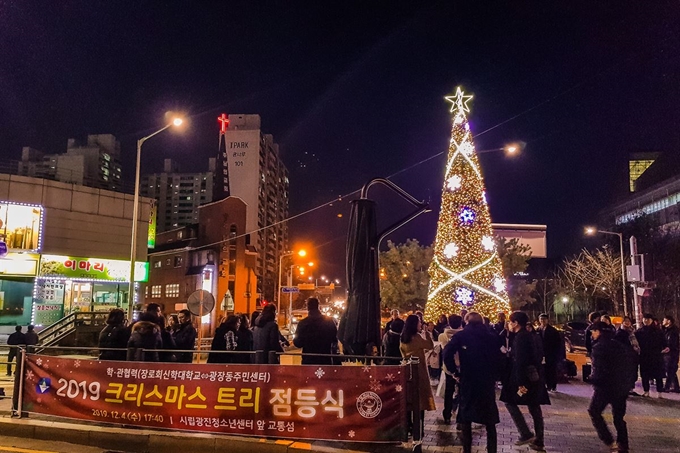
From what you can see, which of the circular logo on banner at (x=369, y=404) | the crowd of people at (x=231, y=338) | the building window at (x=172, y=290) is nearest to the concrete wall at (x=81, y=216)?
the crowd of people at (x=231, y=338)

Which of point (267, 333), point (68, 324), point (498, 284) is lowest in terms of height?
point (68, 324)

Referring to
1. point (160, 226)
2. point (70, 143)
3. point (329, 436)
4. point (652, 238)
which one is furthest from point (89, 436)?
point (160, 226)

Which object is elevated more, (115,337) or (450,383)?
(115,337)

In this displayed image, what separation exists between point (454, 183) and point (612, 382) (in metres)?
15.8

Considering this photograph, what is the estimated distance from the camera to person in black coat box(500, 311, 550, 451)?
24.5ft

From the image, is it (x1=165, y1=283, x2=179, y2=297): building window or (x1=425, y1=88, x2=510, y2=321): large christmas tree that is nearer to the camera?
(x1=425, y1=88, x2=510, y2=321): large christmas tree

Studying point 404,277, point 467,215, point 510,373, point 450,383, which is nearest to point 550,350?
point 450,383

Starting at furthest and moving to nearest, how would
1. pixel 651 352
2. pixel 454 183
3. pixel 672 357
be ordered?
1. pixel 454 183
2. pixel 672 357
3. pixel 651 352

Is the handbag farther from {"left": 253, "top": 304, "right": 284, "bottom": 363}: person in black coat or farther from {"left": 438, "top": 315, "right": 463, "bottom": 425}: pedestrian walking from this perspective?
{"left": 253, "top": 304, "right": 284, "bottom": 363}: person in black coat

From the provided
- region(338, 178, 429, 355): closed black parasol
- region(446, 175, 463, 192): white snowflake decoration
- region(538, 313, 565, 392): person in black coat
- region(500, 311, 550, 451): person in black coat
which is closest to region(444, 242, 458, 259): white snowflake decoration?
region(446, 175, 463, 192): white snowflake decoration

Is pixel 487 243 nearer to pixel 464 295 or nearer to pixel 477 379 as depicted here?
pixel 464 295

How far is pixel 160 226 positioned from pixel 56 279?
123157mm

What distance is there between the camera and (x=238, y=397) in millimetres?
7387

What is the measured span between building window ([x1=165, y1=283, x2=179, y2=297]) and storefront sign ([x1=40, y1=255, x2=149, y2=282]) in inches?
1044
